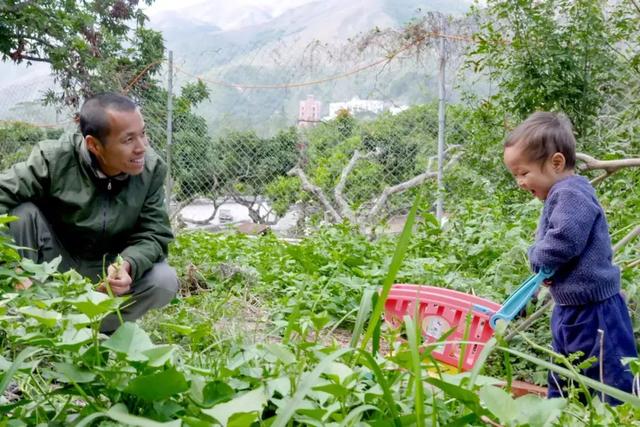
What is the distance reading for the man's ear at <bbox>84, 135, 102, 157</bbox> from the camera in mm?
2730

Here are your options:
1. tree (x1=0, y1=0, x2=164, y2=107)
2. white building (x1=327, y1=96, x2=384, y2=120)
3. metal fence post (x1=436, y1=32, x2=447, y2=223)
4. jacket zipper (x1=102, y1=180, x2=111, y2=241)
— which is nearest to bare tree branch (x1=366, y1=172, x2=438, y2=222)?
metal fence post (x1=436, y1=32, x2=447, y2=223)

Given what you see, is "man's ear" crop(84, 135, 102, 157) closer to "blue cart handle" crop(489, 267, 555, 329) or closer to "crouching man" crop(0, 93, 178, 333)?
"crouching man" crop(0, 93, 178, 333)

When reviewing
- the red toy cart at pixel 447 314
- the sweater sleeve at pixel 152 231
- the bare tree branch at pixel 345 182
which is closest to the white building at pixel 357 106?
the bare tree branch at pixel 345 182

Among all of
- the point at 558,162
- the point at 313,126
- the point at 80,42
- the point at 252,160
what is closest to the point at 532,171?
the point at 558,162

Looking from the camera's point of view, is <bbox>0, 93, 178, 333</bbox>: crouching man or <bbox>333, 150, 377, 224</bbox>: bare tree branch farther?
<bbox>333, 150, 377, 224</bbox>: bare tree branch

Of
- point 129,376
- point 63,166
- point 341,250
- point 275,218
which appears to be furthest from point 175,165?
point 129,376

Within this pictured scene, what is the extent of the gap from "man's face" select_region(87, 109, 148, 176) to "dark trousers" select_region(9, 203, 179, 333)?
1.07ft

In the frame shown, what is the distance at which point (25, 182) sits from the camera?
2.66 m

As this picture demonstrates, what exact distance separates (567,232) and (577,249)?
67mm

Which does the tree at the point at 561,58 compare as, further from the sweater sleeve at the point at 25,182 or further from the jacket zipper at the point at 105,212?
the sweater sleeve at the point at 25,182

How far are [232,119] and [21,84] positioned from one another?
11.0 ft

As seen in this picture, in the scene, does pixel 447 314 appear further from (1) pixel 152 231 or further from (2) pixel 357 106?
(2) pixel 357 106

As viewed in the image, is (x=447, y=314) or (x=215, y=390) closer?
(x=215, y=390)

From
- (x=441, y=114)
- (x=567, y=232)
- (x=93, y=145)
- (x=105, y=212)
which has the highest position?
(x=441, y=114)
